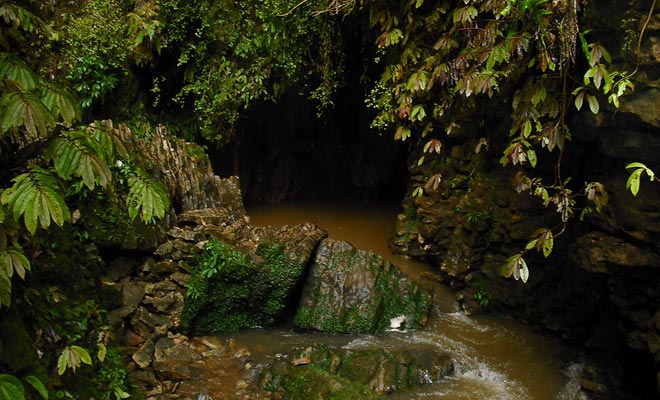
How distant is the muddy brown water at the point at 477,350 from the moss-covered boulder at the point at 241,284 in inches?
8.2

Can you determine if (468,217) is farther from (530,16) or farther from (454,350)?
(530,16)

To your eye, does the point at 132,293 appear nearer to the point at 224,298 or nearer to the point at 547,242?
the point at 224,298

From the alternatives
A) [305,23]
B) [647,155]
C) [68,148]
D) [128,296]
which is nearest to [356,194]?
[305,23]

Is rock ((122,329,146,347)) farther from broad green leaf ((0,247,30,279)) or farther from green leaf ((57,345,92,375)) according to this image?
broad green leaf ((0,247,30,279))

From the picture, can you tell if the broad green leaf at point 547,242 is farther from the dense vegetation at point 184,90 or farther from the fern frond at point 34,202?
the fern frond at point 34,202

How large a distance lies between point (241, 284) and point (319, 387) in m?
1.56

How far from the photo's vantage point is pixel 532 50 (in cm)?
411

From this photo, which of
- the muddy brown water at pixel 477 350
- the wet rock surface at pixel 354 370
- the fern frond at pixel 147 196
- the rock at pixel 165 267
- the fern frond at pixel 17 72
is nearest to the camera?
the fern frond at pixel 17 72

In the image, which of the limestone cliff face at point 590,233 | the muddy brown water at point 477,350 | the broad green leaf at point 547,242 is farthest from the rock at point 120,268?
the limestone cliff face at point 590,233

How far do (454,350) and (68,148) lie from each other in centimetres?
418

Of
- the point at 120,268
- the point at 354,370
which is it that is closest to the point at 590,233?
the point at 354,370

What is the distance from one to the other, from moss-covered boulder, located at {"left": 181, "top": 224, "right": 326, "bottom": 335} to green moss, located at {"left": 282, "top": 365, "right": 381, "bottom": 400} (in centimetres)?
110

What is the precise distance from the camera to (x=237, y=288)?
5258 millimetres

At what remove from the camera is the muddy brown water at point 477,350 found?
15.3 feet
